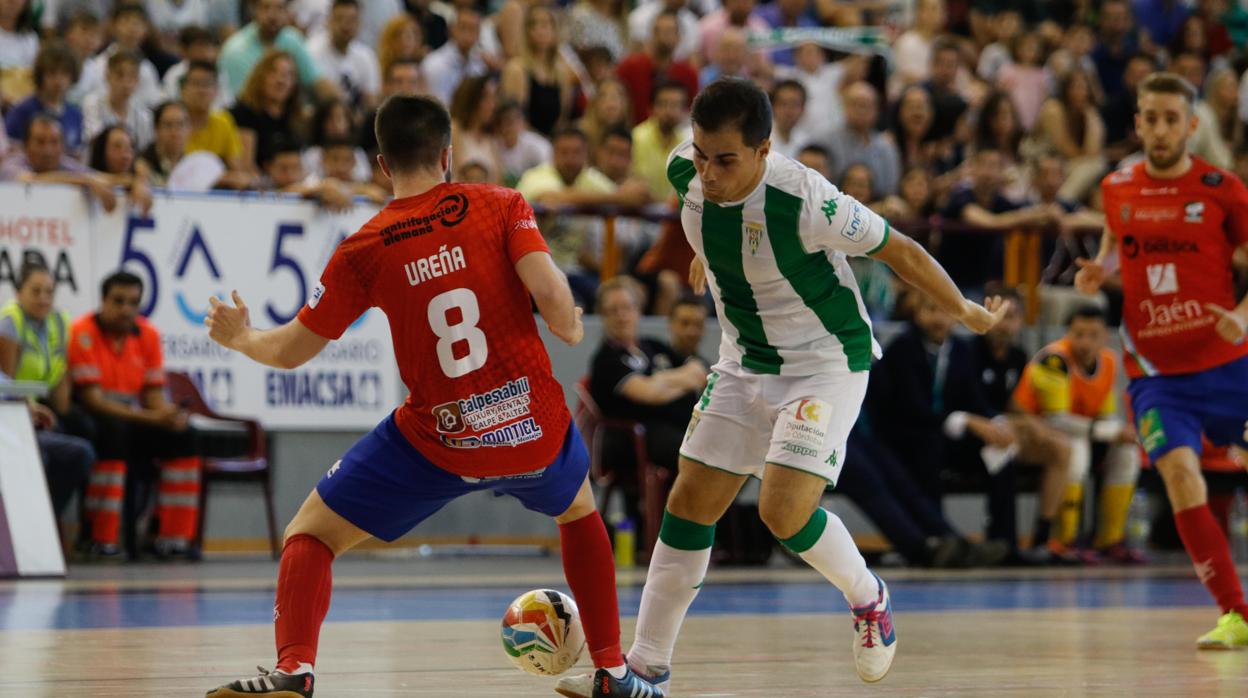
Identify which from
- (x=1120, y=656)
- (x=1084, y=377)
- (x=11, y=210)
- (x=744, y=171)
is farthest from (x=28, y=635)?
(x=1084, y=377)

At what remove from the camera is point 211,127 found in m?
14.4

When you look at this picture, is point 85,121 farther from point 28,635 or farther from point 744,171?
point 744,171

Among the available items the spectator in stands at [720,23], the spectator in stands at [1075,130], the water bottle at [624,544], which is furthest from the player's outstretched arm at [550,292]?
the spectator in stands at [1075,130]

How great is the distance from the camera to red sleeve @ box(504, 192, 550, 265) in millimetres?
5680

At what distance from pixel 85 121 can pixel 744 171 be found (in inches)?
363

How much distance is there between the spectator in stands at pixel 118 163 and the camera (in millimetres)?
13531

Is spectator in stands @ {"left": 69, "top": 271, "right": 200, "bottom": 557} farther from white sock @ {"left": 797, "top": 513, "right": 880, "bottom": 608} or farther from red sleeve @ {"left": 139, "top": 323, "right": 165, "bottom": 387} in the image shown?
white sock @ {"left": 797, "top": 513, "right": 880, "bottom": 608}

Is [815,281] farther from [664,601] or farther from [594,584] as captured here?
[594,584]

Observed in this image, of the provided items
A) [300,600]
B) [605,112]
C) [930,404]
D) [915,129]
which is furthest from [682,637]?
[915,129]

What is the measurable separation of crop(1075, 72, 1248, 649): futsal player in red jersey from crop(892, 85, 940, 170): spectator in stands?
8.07 m

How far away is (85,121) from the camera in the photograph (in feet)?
46.7

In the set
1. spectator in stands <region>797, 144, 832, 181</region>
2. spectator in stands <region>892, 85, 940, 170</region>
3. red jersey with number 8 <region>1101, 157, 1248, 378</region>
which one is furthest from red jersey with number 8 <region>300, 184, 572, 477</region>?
spectator in stands <region>892, 85, 940, 170</region>

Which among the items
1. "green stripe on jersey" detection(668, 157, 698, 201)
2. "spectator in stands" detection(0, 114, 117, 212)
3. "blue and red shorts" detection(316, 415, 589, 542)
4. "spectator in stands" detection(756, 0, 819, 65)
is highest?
"spectator in stands" detection(756, 0, 819, 65)

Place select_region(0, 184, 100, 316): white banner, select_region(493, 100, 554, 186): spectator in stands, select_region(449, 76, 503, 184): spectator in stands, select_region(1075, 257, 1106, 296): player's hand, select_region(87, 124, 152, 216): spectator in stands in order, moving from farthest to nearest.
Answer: select_region(493, 100, 554, 186): spectator in stands, select_region(449, 76, 503, 184): spectator in stands, select_region(87, 124, 152, 216): spectator in stands, select_region(0, 184, 100, 316): white banner, select_region(1075, 257, 1106, 296): player's hand
